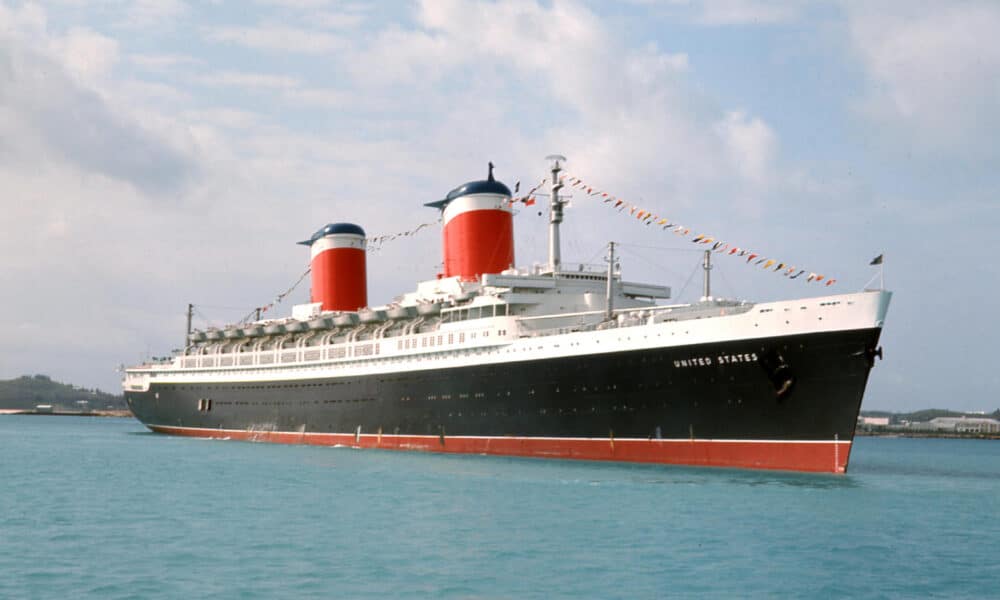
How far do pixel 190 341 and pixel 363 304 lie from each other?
613 inches

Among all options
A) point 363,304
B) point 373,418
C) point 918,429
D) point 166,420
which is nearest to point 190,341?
point 166,420

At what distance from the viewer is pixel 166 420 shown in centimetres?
6100

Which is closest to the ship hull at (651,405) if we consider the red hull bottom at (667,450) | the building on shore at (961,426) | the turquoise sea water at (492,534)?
the red hull bottom at (667,450)

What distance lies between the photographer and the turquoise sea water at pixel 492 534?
14.9 m

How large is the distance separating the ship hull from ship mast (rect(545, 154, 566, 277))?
6.35 metres

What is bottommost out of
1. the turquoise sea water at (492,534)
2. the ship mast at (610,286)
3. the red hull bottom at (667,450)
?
the turquoise sea water at (492,534)

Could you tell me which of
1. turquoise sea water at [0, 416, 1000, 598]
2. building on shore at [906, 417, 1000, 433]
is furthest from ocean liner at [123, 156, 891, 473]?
building on shore at [906, 417, 1000, 433]

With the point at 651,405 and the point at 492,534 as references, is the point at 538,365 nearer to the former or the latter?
the point at 651,405

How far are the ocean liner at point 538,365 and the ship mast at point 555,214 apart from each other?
0.22ft

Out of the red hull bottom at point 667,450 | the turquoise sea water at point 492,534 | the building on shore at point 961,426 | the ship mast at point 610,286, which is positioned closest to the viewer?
the turquoise sea water at point 492,534

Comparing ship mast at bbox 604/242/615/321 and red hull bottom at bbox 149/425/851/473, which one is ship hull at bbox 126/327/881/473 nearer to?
red hull bottom at bbox 149/425/851/473

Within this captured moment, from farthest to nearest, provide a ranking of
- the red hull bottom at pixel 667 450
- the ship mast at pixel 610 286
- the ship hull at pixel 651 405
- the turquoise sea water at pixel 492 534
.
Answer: the ship mast at pixel 610 286 < the red hull bottom at pixel 667 450 < the ship hull at pixel 651 405 < the turquoise sea water at pixel 492 534

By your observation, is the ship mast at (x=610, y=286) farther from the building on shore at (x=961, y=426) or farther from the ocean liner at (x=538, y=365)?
the building on shore at (x=961, y=426)

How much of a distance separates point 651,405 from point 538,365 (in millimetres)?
4714
